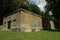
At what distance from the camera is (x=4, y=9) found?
2042 inches

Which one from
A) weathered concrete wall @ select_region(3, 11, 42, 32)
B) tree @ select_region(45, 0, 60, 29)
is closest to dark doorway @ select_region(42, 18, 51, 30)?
weathered concrete wall @ select_region(3, 11, 42, 32)

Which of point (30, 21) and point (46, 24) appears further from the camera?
point (46, 24)

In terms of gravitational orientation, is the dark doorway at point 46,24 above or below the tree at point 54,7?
below

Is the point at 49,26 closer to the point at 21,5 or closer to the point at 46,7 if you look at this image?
the point at 46,7

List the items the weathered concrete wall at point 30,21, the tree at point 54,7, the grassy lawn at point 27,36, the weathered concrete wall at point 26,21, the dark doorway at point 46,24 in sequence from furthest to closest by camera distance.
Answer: the dark doorway at point 46,24 → the tree at point 54,7 → the weathered concrete wall at point 30,21 → the weathered concrete wall at point 26,21 → the grassy lawn at point 27,36

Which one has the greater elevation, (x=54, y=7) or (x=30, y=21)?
(x=54, y=7)

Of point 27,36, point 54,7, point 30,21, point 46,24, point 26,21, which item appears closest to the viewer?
point 27,36

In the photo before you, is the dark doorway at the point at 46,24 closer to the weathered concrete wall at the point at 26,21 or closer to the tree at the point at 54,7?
the weathered concrete wall at the point at 26,21

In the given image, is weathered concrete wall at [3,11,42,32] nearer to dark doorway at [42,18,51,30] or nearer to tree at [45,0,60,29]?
dark doorway at [42,18,51,30]

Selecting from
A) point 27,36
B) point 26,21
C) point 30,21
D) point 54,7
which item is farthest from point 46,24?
point 27,36

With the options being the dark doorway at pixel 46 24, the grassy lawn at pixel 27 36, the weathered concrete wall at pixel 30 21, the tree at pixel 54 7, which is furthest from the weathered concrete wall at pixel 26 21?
the grassy lawn at pixel 27 36

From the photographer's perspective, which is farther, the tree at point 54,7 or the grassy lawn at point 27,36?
the tree at point 54,7

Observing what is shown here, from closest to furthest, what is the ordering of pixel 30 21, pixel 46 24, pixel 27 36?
pixel 27 36
pixel 30 21
pixel 46 24

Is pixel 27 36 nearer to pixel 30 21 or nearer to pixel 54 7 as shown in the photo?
pixel 30 21
